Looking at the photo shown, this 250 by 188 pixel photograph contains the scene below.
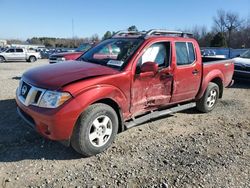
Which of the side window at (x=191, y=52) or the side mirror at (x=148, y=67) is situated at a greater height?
the side window at (x=191, y=52)

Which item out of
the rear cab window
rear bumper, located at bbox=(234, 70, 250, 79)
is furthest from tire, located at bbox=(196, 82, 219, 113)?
rear bumper, located at bbox=(234, 70, 250, 79)

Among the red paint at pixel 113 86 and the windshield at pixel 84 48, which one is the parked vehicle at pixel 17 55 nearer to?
the windshield at pixel 84 48

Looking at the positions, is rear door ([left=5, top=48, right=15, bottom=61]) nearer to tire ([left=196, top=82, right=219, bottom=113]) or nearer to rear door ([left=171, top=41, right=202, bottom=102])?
tire ([left=196, top=82, right=219, bottom=113])

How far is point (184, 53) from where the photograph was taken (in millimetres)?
5996

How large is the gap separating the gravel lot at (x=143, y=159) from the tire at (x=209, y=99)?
696 millimetres

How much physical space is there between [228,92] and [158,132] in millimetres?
5277

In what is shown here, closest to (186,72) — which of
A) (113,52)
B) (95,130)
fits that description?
(113,52)

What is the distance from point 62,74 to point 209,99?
398 centimetres

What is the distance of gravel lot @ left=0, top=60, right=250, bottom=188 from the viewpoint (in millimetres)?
3748

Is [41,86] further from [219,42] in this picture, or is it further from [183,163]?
[219,42]

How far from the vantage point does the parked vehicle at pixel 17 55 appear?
91.6ft

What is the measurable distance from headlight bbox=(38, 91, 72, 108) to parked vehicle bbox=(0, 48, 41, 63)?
26.3 metres

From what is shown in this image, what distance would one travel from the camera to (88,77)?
4297mm

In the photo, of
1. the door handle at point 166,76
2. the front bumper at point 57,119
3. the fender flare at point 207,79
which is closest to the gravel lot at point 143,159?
the front bumper at point 57,119
